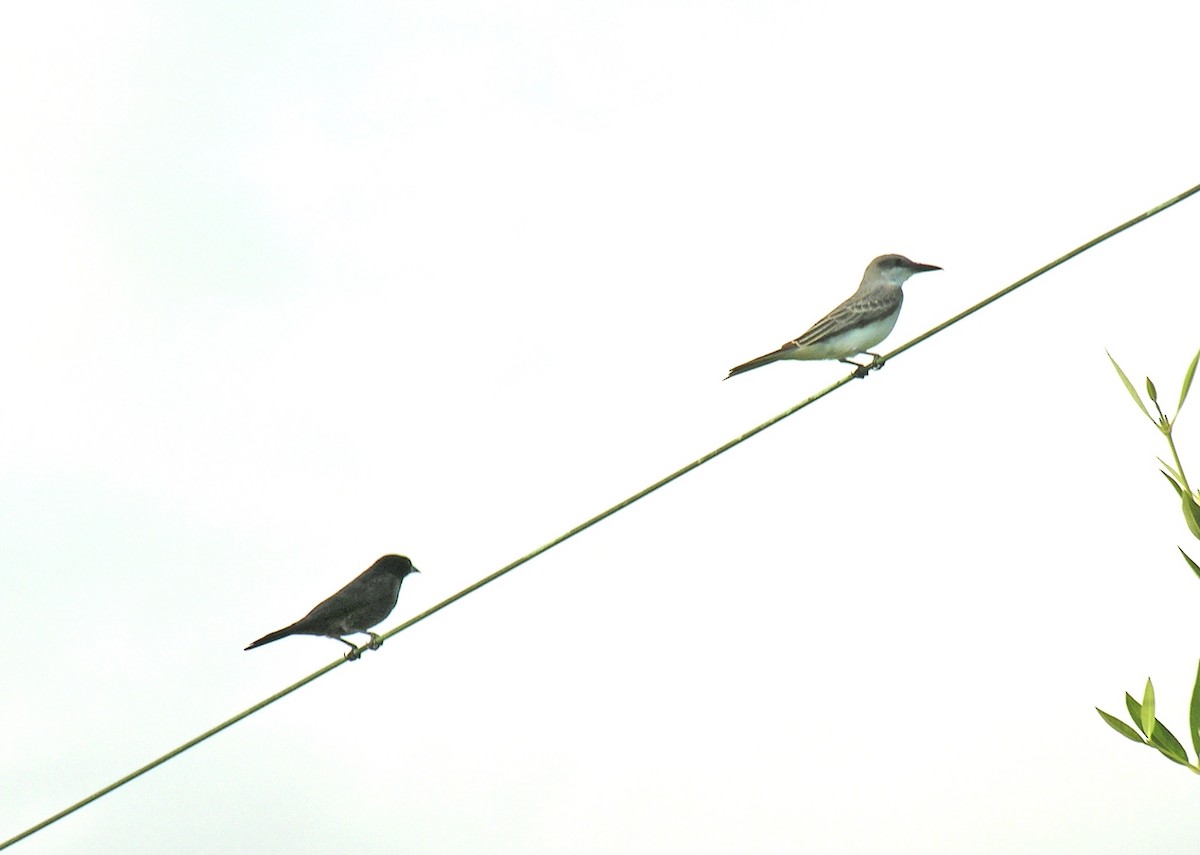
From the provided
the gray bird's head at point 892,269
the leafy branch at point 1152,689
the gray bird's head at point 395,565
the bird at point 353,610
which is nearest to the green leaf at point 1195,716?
the leafy branch at point 1152,689

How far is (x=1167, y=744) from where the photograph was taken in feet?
10.1

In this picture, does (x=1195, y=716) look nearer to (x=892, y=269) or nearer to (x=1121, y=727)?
(x=1121, y=727)

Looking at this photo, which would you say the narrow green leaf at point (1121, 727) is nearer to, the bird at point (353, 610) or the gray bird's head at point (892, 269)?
the bird at point (353, 610)

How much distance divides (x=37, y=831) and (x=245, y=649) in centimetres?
425

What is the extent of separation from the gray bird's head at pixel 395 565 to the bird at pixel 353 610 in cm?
6

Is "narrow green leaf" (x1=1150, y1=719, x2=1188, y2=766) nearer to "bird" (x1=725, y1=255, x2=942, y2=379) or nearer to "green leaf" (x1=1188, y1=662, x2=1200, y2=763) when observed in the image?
"green leaf" (x1=1188, y1=662, x2=1200, y2=763)

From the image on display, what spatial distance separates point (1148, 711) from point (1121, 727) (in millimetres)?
84

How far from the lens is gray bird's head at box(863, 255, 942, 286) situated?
1284cm

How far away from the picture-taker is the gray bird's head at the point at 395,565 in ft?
40.2

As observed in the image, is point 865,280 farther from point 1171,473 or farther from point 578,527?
point 1171,473

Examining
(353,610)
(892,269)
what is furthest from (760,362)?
(353,610)

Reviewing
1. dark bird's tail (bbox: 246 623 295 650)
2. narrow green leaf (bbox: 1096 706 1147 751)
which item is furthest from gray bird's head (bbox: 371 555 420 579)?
narrow green leaf (bbox: 1096 706 1147 751)

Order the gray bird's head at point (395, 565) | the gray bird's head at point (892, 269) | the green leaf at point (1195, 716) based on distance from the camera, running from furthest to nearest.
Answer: the gray bird's head at point (892, 269), the gray bird's head at point (395, 565), the green leaf at point (1195, 716)

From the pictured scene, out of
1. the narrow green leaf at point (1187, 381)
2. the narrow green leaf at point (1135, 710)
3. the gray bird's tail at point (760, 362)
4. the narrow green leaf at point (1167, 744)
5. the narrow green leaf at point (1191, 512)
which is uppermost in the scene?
the gray bird's tail at point (760, 362)
